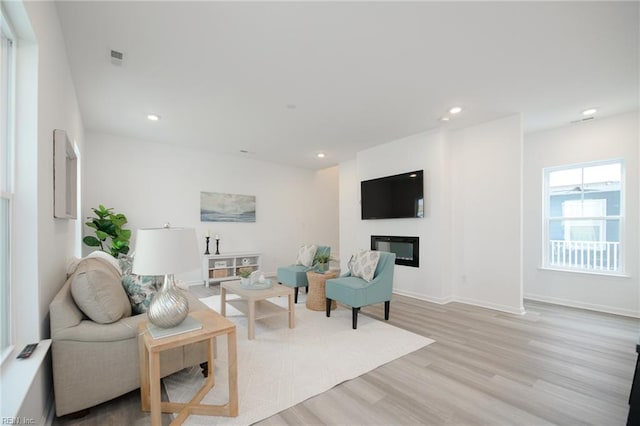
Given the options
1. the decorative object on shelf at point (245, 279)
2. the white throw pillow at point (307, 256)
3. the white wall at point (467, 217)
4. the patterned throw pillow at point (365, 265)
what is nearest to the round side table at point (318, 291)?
the patterned throw pillow at point (365, 265)

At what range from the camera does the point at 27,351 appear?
148 cm

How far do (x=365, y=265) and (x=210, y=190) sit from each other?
3.81 m

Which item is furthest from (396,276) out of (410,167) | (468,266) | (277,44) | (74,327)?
(74,327)

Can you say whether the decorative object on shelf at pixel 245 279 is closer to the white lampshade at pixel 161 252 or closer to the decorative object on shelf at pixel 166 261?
the decorative object on shelf at pixel 166 261

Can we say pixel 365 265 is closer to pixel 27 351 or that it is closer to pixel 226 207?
pixel 27 351

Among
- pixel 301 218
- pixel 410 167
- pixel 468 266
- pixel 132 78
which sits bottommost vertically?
pixel 468 266

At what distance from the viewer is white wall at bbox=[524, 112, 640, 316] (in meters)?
3.79

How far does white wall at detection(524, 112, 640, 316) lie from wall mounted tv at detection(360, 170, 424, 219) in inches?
71.7

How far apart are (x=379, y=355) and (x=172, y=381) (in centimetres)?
169

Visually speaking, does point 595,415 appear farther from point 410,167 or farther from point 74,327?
point 410,167

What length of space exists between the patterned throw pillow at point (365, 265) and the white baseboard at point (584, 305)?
3.05 meters

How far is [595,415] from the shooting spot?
180cm

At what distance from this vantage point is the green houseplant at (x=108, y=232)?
169 inches

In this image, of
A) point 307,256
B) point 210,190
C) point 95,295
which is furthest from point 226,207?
point 95,295
